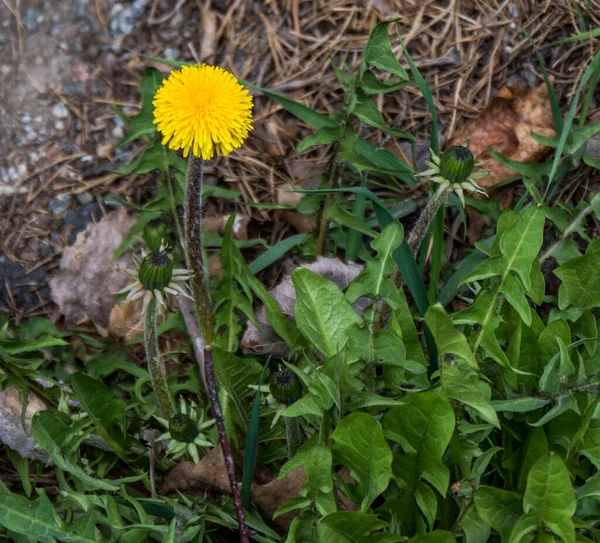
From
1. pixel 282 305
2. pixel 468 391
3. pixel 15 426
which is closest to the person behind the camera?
pixel 468 391

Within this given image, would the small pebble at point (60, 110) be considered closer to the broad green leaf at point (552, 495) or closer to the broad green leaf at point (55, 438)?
the broad green leaf at point (55, 438)

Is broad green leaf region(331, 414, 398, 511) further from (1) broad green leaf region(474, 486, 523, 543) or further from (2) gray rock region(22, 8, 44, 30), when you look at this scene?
(2) gray rock region(22, 8, 44, 30)

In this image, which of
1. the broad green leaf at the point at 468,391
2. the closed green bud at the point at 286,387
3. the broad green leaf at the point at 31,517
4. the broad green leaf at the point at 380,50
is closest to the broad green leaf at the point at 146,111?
the broad green leaf at the point at 380,50

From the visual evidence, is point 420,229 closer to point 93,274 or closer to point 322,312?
point 322,312

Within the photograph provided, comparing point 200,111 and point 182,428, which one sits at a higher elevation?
point 200,111

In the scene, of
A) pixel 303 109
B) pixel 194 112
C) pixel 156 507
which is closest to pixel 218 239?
pixel 303 109

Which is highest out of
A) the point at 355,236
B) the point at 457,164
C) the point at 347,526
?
the point at 457,164

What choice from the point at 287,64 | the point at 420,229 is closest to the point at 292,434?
the point at 420,229
